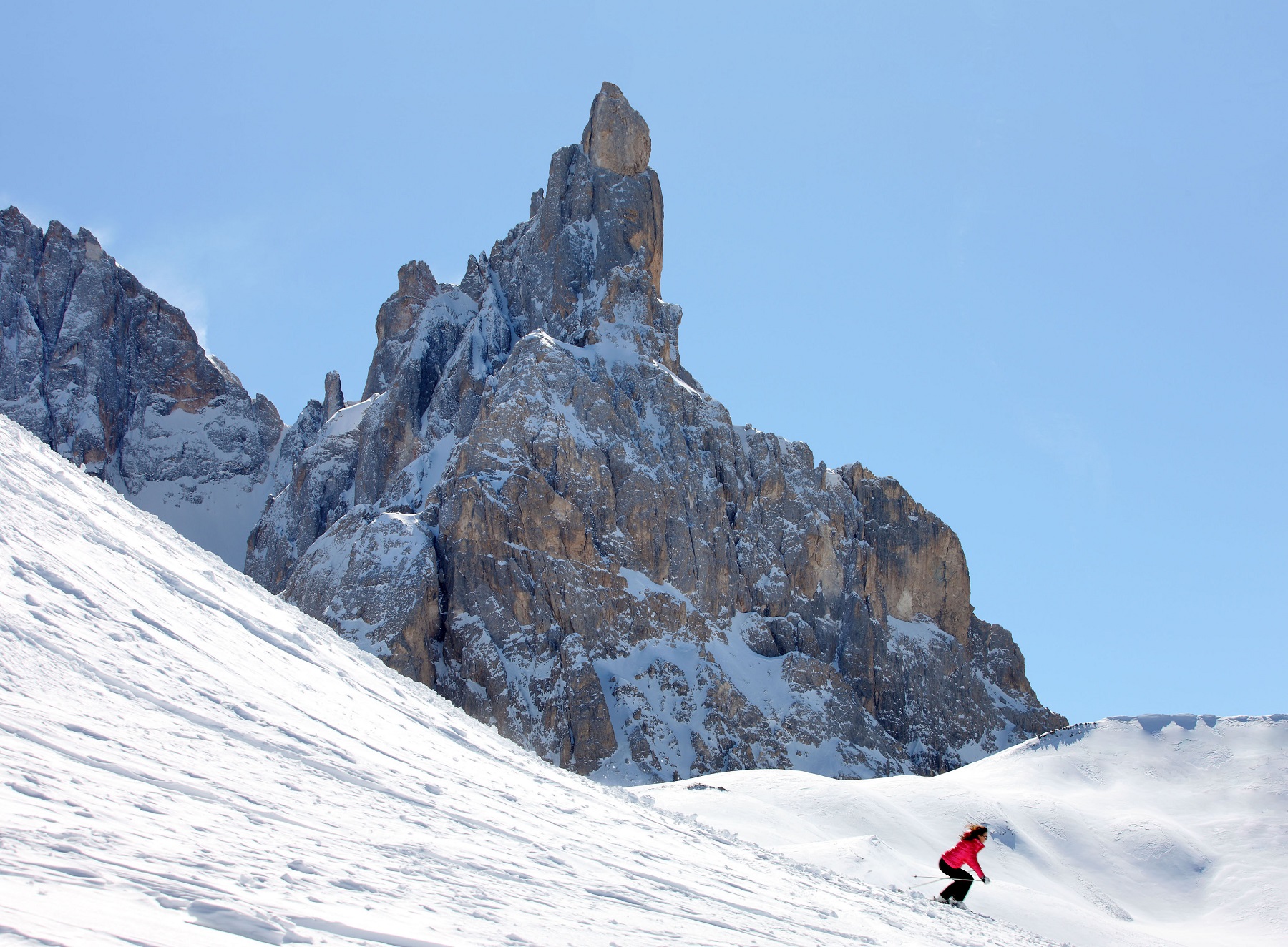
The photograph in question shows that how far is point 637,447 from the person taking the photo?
95.5 meters

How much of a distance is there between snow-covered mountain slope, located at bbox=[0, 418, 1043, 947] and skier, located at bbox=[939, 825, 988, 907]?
77cm

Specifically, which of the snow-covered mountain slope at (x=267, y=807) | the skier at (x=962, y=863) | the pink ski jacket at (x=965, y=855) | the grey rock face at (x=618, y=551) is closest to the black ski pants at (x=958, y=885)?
the skier at (x=962, y=863)

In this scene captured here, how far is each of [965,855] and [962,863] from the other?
11 centimetres

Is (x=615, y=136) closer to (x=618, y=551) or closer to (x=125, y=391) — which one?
(x=618, y=551)

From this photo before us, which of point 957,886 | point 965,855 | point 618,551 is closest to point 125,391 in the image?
point 618,551

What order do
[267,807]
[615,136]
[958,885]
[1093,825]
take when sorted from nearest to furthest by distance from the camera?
1. [267,807]
2. [958,885]
3. [1093,825]
4. [615,136]

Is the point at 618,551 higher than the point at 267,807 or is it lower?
higher

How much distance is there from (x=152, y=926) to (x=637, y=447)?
90.0 metres

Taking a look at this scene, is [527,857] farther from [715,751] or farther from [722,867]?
[715,751]

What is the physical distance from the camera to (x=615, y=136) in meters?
121

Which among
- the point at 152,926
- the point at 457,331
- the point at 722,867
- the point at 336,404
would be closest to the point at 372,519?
the point at 457,331

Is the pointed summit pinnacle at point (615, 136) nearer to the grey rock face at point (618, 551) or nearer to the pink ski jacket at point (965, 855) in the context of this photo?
the grey rock face at point (618, 551)

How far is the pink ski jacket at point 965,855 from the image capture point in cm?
1514

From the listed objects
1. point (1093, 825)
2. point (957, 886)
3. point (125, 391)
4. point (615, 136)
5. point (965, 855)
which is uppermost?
point (615, 136)
